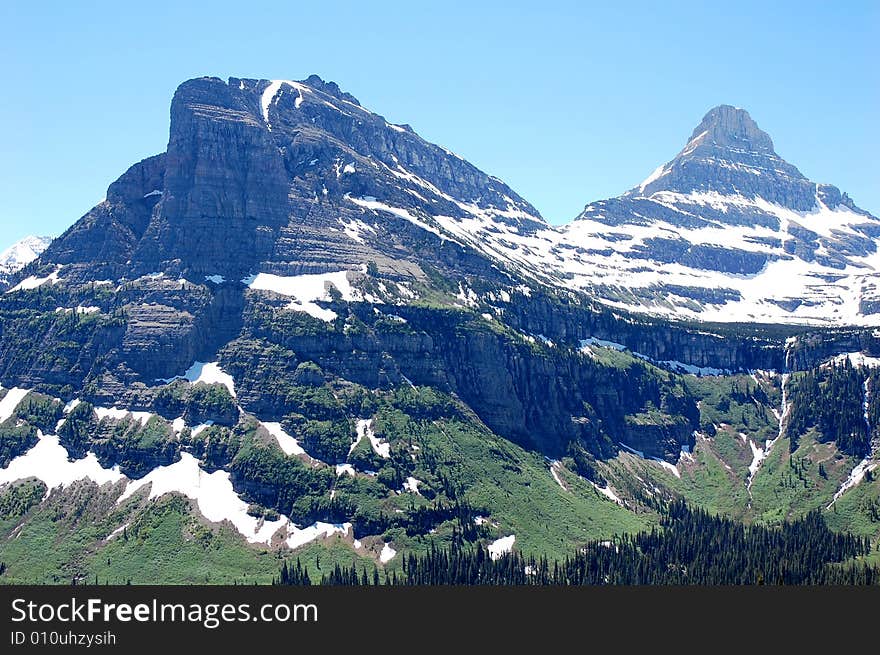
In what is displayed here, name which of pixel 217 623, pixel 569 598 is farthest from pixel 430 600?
pixel 217 623

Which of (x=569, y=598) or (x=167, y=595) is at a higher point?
(x=167, y=595)

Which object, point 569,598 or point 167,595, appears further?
point 569,598

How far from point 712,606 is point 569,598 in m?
24.7

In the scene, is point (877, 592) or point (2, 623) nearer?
point (2, 623)

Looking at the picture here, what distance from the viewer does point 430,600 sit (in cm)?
15988

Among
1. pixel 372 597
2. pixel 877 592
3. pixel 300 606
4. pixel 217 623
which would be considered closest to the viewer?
pixel 217 623

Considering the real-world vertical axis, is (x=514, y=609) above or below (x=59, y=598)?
below

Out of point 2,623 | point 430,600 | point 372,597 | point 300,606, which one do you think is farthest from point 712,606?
point 2,623

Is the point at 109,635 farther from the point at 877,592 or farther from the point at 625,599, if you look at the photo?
the point at 877,592

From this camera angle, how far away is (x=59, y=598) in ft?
409

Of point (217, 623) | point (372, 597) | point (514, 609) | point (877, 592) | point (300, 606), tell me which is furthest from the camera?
point (877, 592)

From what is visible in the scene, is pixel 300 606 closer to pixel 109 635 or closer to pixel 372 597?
pixel 372 597

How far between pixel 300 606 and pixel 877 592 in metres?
103

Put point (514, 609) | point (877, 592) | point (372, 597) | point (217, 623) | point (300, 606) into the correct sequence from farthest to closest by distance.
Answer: point (877, 592), point (514, 609), point (372, 597), point (300, 606), point (217, 623)
